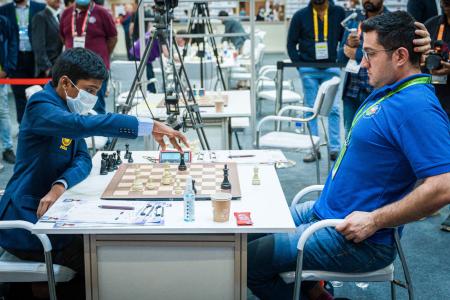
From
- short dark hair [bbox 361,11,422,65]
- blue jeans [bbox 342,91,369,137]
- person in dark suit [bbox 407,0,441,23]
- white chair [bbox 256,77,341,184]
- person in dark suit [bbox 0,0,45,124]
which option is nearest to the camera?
short dark hair [bbox 361,11,422,65]

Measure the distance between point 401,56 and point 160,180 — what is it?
108 cm

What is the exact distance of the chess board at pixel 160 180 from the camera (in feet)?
7.16

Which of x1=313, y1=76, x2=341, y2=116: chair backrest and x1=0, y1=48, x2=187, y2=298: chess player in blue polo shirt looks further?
x1=313, y1=76, x2=341, y2=116: chair backrest

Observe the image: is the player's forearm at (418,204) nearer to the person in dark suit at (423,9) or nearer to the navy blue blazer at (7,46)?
the person in dark suit at (423,9)

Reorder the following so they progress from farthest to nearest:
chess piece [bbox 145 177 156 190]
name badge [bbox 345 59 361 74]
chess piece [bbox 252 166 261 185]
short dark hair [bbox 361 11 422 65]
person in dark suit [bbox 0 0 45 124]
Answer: person in dark suit [bbox 0 0 45 124] → name badge [bbox 345 59 361 74] → chess piece [bbox 252 166 261 185] → chess piece [bbox 145 177 156 190] → short dark hair [bbox 361 11 422 65]

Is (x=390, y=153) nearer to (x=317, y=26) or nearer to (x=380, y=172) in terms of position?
(x=380, y=172)

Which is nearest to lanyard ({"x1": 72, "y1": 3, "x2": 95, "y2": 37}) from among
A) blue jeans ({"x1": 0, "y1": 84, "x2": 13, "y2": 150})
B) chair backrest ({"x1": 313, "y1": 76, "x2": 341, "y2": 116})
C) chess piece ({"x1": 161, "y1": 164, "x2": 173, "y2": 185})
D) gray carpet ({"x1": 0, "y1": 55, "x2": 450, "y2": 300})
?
blue jeans ({"x1": 0, "y1": 84, "x2": 13, "y2": 150})

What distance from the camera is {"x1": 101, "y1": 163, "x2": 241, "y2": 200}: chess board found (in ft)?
7.16

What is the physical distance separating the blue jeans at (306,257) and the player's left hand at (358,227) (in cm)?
6

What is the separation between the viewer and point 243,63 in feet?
25.0

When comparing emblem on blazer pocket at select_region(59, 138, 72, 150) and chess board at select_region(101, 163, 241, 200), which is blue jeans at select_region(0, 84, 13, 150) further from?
emblem on blazer pocket at select_region(59, 138, 72, 150)

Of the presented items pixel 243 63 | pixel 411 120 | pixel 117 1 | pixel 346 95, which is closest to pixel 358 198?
pixel 411 120

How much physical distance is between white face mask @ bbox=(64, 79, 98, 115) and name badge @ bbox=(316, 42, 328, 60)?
345 cm

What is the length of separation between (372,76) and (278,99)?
3.42 meters
